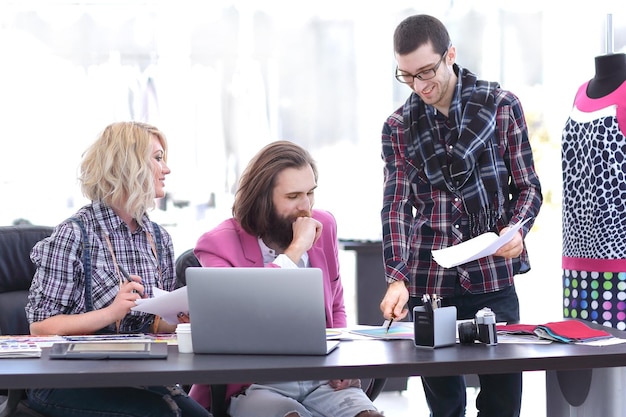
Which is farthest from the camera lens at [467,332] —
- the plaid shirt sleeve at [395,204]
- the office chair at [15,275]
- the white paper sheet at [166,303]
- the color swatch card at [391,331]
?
the office chair at [15,275]

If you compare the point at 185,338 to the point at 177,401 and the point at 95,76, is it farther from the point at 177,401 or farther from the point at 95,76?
the point at 95,76

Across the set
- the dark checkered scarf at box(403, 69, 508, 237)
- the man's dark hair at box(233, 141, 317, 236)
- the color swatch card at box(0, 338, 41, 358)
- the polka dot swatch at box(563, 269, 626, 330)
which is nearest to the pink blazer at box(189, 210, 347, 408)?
the man's dark hair at box(233, 141, 317, 236)

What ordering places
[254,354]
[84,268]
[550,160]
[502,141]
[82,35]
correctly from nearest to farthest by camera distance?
[254,354]
[84,268]
[502,141]
[82,35]
[550,160]

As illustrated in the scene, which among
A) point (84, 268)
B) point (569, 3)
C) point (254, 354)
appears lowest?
point (254, 354)

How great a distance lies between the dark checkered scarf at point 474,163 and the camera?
105 inches

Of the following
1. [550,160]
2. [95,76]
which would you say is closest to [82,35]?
[95,76]

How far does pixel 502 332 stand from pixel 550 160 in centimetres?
455

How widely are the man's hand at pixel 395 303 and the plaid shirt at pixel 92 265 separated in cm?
71

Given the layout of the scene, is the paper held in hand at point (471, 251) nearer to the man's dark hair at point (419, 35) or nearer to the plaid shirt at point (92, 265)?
the man's dark hair at point (419, 35)

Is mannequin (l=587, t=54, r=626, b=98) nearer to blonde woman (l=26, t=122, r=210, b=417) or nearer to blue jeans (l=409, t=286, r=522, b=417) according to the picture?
blue jeans (l=409, t=286, r=522, b=417)

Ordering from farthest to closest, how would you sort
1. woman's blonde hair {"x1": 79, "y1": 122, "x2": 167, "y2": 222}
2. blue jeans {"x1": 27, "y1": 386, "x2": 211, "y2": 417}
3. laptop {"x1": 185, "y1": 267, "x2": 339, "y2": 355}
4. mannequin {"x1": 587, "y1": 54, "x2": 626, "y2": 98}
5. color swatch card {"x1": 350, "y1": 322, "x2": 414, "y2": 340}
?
1. mannequin {"x1": 587, "y1": 54, "x2": 626, "y2": 98}
2. woman's blonde hair {"x1": 79, "y1": 122, "x2": 167, "y2": 222}
3. color swatch card {"x1": 350, "y1": 322, "x2": 414, "y2": 340}
4. blue jeans {"x1": 27, "y1": 386, "x2": 211, "y2": 417}
5. laptop {"x1": 185, "y1": 267, "x2": 339, "y2": 355}

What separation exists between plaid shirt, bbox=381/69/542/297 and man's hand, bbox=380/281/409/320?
0.47 ft

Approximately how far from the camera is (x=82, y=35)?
621 centimetres

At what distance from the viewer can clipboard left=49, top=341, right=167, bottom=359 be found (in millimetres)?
2023
